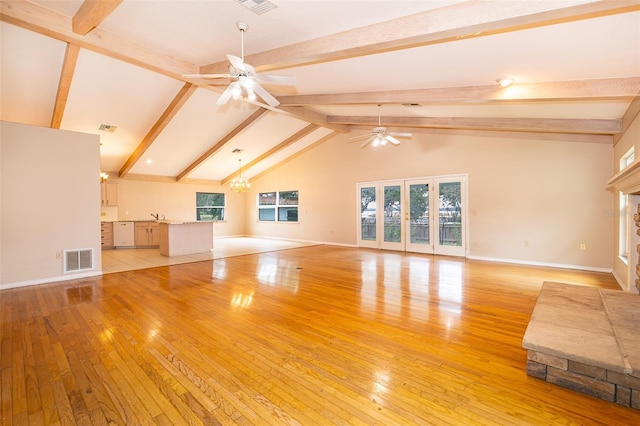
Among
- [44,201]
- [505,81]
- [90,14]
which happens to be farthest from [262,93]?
[44,201]

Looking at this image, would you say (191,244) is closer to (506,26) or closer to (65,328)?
(65,328)

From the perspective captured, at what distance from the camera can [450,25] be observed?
268cm

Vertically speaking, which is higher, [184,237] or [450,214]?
[450,214]

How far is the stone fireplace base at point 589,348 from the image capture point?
74.0 inches

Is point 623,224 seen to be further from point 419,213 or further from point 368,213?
point 368,213

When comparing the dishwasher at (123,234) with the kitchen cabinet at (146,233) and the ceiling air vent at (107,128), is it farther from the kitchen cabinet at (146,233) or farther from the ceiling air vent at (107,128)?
the ceiling air vent at (107,128)

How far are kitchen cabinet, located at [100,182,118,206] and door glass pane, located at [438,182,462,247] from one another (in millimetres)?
9881

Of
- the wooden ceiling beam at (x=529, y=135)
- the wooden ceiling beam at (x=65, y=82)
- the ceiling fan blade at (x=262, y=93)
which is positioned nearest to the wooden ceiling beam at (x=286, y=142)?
the wooden ceiling beam at (x=529, y=135)

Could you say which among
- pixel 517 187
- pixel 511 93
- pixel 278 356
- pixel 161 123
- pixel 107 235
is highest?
pixel 161 123

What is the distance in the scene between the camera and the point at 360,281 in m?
5.11

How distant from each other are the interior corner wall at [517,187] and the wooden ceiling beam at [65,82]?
6.85 meters

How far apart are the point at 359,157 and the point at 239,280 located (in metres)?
5.70

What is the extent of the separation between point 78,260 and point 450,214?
8.07 m

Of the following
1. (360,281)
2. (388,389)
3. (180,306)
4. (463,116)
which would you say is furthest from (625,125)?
(180,306)
